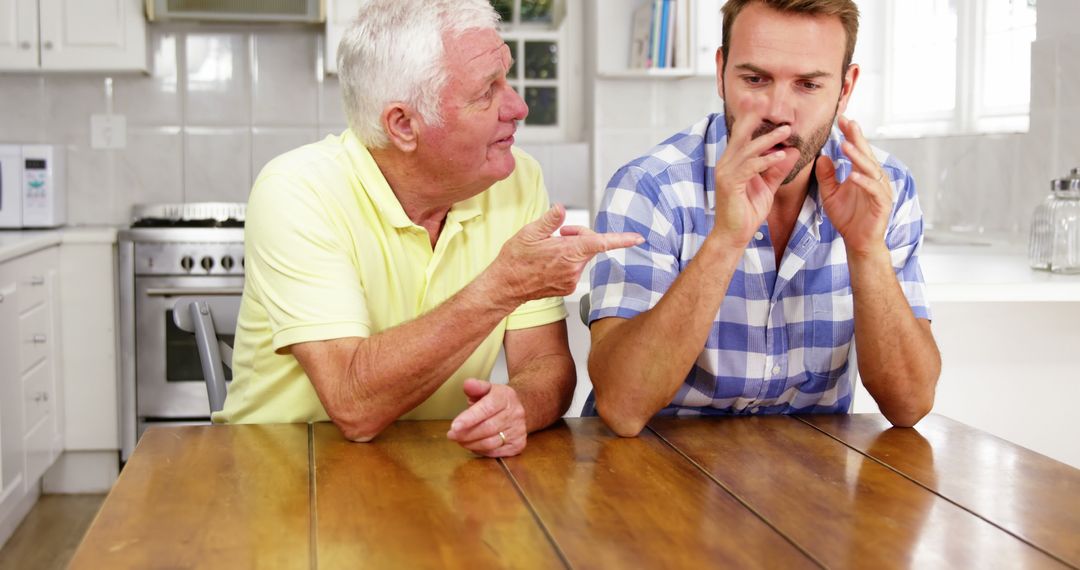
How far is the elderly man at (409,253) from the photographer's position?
1.54m

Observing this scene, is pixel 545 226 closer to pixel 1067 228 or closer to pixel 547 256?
pixel 547 256

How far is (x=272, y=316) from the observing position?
168 cm

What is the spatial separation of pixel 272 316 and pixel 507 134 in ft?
1.50

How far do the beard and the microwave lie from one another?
321 cm

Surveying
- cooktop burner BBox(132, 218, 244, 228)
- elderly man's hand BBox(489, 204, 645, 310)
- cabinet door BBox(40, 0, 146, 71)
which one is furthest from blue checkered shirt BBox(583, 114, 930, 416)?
cabinet door BBox(40, 0, 146, 71)

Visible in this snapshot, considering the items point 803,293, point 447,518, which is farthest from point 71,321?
point 447,518

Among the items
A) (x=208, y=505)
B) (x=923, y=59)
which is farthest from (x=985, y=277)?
(x=923, y=59)

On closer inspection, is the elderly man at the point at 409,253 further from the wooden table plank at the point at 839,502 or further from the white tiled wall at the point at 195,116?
the white tiled wall at the point at 195,116

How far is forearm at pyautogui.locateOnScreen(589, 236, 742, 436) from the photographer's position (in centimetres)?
159

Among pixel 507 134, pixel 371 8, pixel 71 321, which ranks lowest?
pixel 71 321

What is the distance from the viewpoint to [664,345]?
1650 millimetres

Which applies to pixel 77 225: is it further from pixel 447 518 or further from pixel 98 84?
pixel 447 518

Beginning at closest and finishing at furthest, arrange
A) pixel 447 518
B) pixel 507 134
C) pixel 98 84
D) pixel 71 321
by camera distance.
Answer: pixel 447 518, pixel 507 134, pixel 71 321, pixel 98 84

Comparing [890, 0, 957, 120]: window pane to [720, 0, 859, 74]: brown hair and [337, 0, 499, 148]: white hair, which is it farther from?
[337, 0, 499, 148]: white hair
